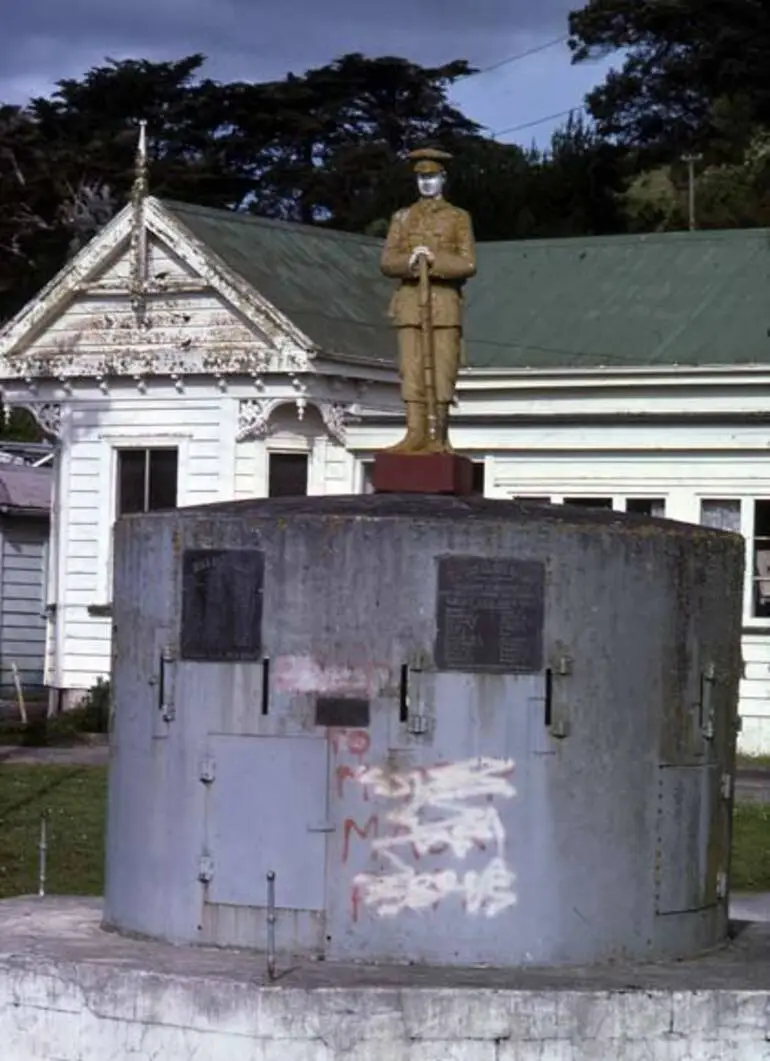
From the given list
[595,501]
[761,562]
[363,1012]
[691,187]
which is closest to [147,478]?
[595,501]

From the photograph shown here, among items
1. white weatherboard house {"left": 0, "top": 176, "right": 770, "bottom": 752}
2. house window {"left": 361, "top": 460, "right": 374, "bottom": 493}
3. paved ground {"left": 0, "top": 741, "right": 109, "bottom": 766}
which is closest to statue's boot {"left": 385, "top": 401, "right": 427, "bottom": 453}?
paved ground {"left": 0, "top": 741, "right": 109, "bottom": 766}

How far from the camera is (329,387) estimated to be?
28594 millimetres

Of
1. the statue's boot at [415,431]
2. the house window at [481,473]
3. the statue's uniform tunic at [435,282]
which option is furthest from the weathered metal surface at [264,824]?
the house window at [481,473]

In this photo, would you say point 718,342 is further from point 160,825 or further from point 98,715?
point 160,825

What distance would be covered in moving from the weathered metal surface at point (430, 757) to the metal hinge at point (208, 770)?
0.08 ft

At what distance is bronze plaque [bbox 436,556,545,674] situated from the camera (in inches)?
433

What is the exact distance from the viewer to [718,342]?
28.4 m

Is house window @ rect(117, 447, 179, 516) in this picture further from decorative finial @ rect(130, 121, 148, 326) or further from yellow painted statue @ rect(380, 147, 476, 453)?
yellow painted statue @ rect(380, 147, 476, 453)

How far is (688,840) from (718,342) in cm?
1740

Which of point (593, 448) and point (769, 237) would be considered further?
point (769, 237)

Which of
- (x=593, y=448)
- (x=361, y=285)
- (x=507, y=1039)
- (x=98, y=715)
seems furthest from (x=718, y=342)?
(x=507, y=1039)

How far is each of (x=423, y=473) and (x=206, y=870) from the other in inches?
85.2

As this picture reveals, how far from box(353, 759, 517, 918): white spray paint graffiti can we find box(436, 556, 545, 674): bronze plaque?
49cm

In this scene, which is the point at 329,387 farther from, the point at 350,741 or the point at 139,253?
the point at 350,741
